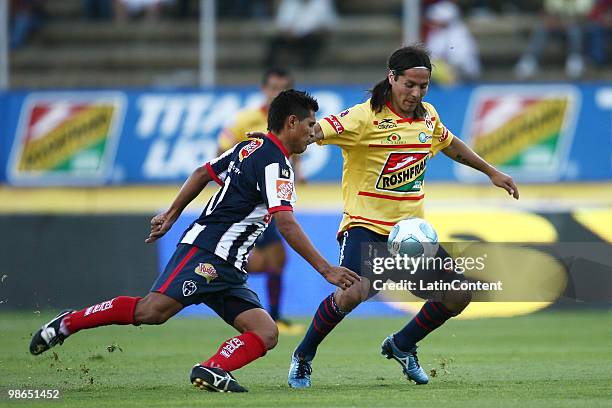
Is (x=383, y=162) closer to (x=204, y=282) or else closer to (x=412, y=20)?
(x=204, y=282)

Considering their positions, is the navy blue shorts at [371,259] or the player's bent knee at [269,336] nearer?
the player's bent knee at [269,336]

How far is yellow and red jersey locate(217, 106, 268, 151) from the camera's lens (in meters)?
12.6

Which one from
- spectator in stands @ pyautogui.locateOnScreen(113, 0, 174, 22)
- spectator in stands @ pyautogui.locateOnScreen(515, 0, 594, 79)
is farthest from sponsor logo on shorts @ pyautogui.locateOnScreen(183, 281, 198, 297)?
spectator in stands @ pyautogui.locateOnScreen(113, 0, 174, 22)

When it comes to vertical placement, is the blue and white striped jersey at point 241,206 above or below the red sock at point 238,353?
above

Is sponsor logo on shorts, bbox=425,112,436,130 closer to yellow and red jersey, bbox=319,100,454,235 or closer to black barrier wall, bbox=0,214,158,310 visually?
yellow and red jersey, bbox=319,100,454,235

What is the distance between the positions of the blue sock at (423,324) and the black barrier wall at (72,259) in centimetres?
607

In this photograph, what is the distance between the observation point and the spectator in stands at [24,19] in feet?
66.7

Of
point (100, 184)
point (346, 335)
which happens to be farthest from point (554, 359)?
point (100, 184)

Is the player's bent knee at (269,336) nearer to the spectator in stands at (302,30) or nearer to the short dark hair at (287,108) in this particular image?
the short dark hair at (287,108)

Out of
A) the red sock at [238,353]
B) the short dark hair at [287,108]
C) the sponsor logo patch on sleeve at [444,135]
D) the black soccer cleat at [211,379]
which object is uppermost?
the short dark hair at [287,108]

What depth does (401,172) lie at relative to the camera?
896 centimetres

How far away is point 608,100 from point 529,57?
2058 mm

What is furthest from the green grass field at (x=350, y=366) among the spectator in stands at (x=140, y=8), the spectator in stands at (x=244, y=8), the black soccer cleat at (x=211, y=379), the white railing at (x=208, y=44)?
the spectator in stands at (x=140, y=8)

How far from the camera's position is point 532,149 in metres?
18.0
